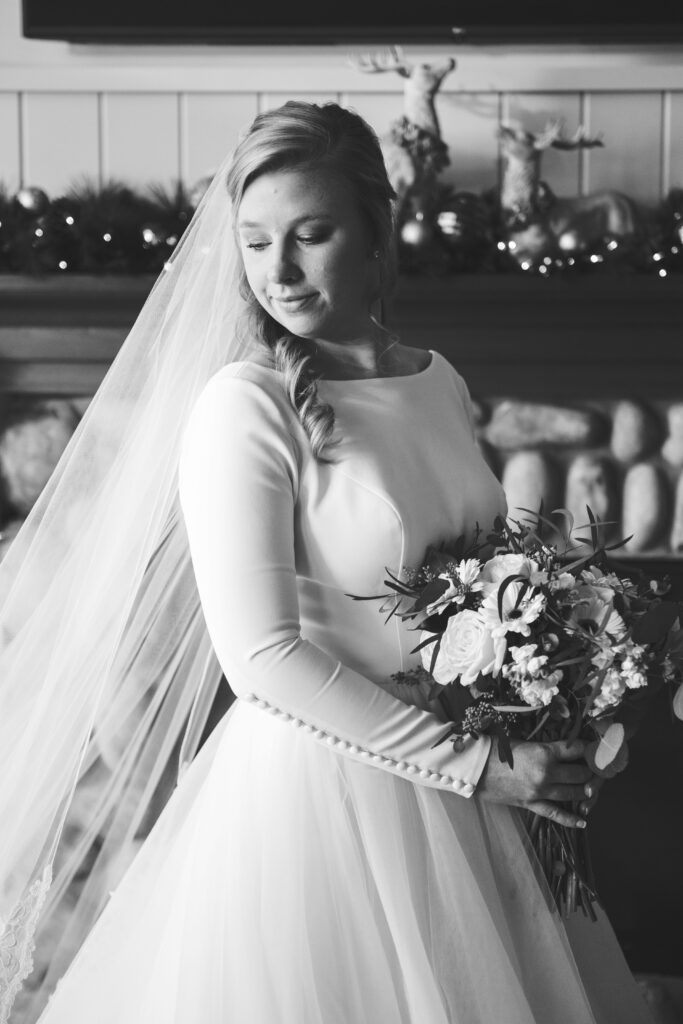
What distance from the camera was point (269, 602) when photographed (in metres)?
1.21

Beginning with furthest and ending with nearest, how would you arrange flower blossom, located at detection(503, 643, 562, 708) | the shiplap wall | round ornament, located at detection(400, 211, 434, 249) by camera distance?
the shiplap wall → round ornament, located at detection(400, 211, 434, 249) → flower blossom, located at detection(503, 643, 562, 708)

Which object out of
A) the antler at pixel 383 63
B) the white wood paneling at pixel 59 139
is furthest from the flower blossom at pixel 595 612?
the white wood paneling at pixel 59 139

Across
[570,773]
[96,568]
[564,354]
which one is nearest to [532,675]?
[570,773]

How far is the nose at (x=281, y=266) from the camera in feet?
4.26

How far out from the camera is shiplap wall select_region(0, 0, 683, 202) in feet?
8.84

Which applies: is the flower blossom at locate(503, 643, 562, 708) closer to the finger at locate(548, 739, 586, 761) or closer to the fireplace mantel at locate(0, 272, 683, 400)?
the finger at locate(548, 739, 586, 761)

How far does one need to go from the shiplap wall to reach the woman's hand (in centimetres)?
188

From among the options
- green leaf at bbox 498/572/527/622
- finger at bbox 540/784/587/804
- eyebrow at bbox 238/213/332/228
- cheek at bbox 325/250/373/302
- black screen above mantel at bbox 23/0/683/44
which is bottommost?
finger at bbox 540/784/587/804

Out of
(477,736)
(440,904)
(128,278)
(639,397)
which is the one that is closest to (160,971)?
(440,904)

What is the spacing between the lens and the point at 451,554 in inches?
54.0

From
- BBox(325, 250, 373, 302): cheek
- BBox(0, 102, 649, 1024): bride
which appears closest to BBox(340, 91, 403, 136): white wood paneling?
BBox(0, 102, 649, 1024): bride

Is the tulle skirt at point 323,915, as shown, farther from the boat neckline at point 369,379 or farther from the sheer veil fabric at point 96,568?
the boat neckline at point 369,379

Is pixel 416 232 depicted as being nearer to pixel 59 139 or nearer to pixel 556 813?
pixel 59 139

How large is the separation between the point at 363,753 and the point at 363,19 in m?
2.03
